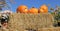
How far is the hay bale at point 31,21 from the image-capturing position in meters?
5.67

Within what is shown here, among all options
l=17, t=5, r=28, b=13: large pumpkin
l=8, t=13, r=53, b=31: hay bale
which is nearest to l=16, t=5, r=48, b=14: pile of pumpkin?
l=17, t=5, r=28, b=13: large pumpkin

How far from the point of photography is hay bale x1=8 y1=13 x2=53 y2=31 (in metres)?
5.67

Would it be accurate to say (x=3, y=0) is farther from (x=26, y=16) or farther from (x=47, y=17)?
(x=47, y=17)

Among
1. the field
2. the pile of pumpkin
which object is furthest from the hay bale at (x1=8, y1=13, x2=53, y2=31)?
the pile of pumpkin

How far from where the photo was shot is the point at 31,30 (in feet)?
17.6

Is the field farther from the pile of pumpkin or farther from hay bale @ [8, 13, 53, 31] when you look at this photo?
the pile of pumpkin

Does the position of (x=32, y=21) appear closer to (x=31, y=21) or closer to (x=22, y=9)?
(x=31, y=21)

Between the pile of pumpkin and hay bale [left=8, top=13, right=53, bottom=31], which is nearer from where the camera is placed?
hay bale [left=8, top=13, right=53, bottom=31]

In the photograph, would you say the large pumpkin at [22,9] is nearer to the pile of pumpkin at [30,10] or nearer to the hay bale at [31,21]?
the pile of pumpkin at [30,10]

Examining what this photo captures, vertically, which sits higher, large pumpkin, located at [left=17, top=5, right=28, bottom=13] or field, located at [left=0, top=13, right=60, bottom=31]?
large pumpkin, located at [left=17, top=5, right=28, bottom=13]

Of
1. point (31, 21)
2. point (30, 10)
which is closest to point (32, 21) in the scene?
point (31, 21)

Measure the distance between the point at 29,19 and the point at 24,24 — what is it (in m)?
0.25

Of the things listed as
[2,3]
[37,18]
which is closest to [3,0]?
[2,3]

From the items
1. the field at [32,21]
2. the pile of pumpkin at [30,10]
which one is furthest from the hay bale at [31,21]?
the pile of pumpkin at [30,10]
